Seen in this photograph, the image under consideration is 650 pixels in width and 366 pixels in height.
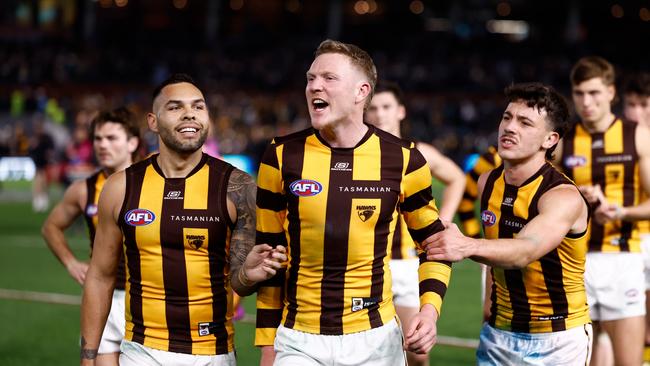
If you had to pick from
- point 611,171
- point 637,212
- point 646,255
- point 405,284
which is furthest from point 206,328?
point 646,255

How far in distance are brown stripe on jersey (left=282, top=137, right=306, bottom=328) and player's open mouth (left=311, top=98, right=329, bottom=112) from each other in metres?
0.20

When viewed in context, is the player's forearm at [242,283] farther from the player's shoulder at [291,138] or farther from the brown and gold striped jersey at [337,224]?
the player's shoulder at [291,138]

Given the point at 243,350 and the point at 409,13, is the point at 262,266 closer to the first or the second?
the point at 243,350

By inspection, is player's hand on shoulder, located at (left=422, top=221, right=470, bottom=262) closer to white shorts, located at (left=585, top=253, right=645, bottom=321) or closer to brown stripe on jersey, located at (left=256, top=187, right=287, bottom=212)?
brown stripe on jersey, located at (left=256, top=187, right=287, bottom=212)

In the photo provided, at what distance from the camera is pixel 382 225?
4.13m

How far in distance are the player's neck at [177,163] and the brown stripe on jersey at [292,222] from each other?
0.61m

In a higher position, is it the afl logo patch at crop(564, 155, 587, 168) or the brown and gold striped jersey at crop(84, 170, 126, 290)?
the afl logo patch at crop(564, 155, 587, 168)

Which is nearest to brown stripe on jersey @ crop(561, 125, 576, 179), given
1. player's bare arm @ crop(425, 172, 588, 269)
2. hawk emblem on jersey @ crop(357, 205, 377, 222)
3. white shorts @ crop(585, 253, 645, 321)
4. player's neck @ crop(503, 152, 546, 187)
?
white shorts @ crop(585, 253, 645, 321)

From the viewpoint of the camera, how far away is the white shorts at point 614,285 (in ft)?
20.0

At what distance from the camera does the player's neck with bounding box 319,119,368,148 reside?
13.5 feet

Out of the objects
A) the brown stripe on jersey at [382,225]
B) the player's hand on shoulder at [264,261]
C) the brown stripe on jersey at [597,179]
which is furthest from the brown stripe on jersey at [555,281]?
the brown stripe on jersey at [597,179]

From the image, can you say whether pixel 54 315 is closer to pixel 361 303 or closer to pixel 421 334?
pixel 361 303

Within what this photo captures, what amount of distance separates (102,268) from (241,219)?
0.71 metres

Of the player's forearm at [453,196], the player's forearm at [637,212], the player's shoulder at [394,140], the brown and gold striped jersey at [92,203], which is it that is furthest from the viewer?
the player's forearm at [453,196]
